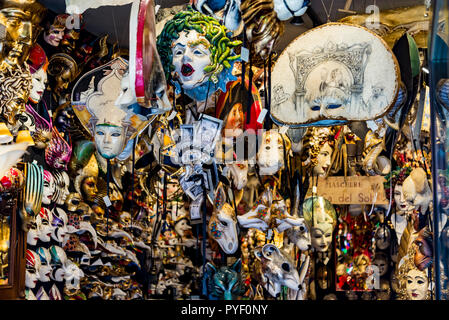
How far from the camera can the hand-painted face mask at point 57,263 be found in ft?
11.6

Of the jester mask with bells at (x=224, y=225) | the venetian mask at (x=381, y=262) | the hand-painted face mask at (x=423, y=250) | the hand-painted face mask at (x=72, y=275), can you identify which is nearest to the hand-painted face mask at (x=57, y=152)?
the hand-painted face mask at (x=72, y=275)

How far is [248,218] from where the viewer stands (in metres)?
3.28

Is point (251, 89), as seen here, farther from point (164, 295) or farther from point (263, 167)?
point (164, 295)

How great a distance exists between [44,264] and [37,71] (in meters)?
1.19

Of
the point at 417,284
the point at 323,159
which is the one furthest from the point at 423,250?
the point at 323,159

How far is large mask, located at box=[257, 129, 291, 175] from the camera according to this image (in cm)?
331

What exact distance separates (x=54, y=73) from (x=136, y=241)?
3.94ft

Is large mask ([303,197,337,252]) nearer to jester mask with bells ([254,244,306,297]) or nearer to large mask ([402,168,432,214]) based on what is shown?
jester mask with bells ([254,244,306,297])

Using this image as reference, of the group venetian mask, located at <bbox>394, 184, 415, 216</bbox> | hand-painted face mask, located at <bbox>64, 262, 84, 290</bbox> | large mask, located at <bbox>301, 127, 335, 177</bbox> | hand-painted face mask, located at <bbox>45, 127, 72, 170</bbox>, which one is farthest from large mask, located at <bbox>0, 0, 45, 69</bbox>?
venetian mask, located at <bbox>394, 184, 415, 216</bbox>

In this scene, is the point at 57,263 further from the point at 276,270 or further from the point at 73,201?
the point at 276,270

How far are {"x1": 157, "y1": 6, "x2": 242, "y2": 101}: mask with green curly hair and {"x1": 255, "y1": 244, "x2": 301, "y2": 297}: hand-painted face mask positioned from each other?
103 cm

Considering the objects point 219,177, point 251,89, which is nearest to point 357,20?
point 251,89

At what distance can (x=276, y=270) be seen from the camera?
3215 mm
